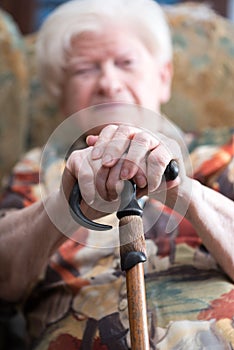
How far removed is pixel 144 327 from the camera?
876 millimetres

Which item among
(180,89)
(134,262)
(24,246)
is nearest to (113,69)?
(180,89)

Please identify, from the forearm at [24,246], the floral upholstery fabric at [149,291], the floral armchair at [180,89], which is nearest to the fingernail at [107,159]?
the floral upholstery fabric at [149,291]

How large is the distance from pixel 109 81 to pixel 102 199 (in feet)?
2.12

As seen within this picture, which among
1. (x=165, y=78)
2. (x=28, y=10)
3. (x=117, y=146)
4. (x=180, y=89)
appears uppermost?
(x=117, y=146)

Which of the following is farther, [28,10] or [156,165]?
[28,10]

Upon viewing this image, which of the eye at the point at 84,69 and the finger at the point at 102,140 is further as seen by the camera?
the eye at the point at 84,69

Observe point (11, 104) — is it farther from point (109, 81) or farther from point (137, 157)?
point (137, 157)

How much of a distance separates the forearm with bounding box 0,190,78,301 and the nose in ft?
1.21

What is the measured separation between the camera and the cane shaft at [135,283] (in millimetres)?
875

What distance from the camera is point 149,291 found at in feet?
3.79

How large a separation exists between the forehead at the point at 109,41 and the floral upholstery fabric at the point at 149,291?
0.29m

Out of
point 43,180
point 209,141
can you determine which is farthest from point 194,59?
point 43,180

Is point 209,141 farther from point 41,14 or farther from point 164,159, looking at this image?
point 41,14

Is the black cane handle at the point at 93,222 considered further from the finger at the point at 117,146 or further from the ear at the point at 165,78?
the ear at the point at 165,78
